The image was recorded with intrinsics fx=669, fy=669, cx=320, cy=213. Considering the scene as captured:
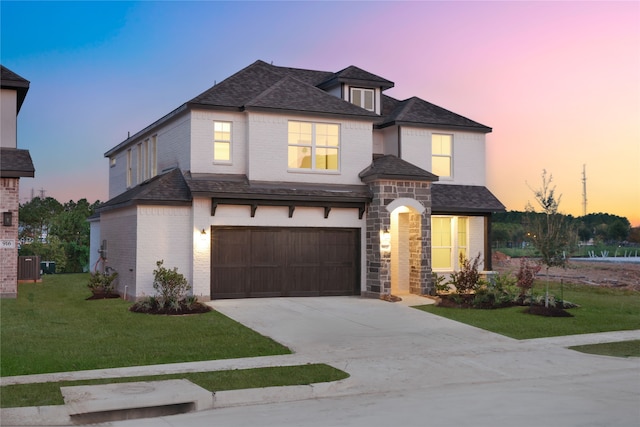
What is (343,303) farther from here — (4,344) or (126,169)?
(126,169)

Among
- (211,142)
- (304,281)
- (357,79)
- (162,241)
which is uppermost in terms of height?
(357,79)

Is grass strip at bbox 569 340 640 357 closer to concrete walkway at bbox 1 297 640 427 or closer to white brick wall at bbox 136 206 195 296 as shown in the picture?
concrete walkway at bbox 1 297 640 427

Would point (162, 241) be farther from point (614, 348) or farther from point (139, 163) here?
point (614, 348)

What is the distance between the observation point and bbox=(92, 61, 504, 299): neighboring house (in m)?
20.8

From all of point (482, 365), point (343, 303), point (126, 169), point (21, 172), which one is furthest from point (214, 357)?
point (126, 169)

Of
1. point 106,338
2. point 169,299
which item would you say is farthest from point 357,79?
point 106,338

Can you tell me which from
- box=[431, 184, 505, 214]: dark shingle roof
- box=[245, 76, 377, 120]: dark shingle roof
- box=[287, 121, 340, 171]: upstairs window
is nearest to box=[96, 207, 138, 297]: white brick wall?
box=[245, 76, 377, 120]: dark shingle roof

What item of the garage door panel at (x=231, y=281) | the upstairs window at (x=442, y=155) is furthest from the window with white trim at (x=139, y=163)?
the upstairs window at (x=442, y=155)

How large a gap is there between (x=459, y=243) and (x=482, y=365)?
13209mm

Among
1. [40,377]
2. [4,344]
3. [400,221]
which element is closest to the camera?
[40,377]

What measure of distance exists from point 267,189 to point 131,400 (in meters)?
12.8

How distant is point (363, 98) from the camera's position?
2578cm

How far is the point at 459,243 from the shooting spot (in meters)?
25.6

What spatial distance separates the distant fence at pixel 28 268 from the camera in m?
27.6
